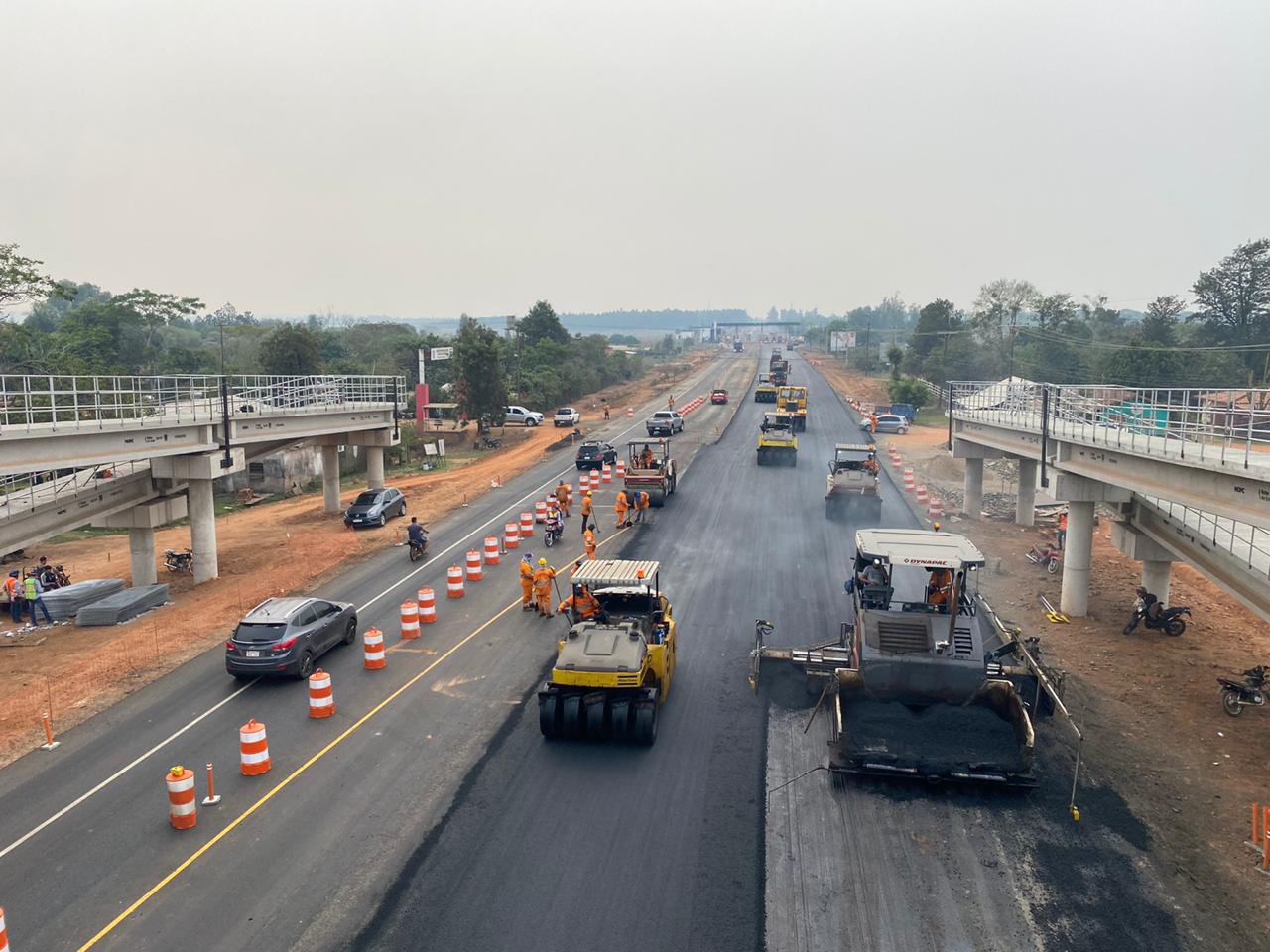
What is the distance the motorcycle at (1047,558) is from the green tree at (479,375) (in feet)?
129

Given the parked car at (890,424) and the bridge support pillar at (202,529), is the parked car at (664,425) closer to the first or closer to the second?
the parked car at (890,424)

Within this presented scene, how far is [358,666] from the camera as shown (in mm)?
17391

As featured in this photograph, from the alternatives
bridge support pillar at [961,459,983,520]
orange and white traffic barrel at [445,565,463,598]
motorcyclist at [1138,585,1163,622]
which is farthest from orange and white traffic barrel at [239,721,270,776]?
bridge support pillar at [961,459,983,520]

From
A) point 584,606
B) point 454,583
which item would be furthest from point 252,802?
point 454,583

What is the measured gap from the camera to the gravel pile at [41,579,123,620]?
75.3ft

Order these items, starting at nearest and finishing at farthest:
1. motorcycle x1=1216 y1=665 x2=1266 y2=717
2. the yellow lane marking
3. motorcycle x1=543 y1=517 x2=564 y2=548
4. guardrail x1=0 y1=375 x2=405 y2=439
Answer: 1. the yellow lane marking
2. motorcycle x1=1216 y1=665 x2=1266 y2=717
3. guardrail x1=0 y1=375 x2=405 y2=439
4. motorcycle x1=543 y1=517 x2=564 y2=548

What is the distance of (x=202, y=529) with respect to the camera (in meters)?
27.3

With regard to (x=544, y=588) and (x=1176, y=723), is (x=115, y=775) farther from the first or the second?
(x=1176, y=723)

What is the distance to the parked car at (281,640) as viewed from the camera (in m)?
16.1

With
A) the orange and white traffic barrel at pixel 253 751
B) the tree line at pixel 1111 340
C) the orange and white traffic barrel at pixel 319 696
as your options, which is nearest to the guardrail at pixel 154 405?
the orange and white traffic barrel at pixel 319 696

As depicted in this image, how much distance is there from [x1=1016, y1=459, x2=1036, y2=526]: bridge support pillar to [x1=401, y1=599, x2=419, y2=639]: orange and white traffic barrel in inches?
933

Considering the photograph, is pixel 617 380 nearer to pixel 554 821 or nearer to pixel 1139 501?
pixel 1139 501

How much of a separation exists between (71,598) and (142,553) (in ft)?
11.1

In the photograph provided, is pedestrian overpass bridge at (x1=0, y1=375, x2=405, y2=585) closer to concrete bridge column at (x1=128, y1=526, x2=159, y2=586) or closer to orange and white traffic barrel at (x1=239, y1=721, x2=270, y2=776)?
concrete bridge column at (x1=128, y1=526, x2=159, y2=586)
